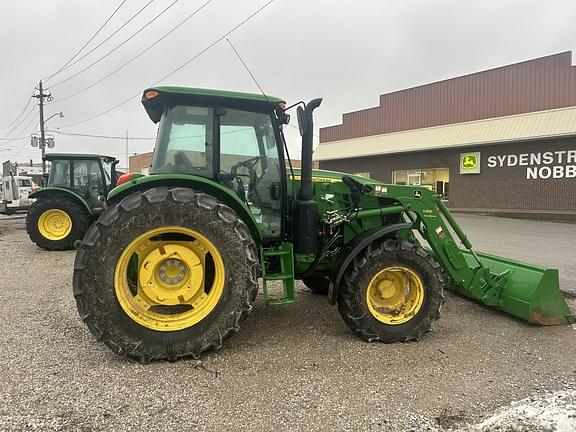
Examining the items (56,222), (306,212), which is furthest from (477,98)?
(306,212)

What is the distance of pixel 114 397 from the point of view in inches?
115

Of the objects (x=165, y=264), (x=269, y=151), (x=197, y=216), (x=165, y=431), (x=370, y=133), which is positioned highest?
(x=370, y=133)

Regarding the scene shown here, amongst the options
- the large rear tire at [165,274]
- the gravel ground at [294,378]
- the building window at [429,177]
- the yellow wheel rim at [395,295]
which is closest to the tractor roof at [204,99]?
the large rear tire at [165,274]

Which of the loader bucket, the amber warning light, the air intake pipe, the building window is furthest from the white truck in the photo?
the loader bucket

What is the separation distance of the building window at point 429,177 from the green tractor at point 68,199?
643 inches

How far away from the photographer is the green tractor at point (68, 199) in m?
10.2

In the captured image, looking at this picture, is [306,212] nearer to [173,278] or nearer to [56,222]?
[173,278]

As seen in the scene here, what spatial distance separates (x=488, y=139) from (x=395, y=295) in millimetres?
17749

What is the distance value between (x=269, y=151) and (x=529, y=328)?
126 inches

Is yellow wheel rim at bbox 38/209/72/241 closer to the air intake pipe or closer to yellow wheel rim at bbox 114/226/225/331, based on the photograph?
yellow wheel rim at bbox 114/226/225/331

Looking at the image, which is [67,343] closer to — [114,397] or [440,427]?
[114,397]

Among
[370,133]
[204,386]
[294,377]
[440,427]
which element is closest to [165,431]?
[204,386]

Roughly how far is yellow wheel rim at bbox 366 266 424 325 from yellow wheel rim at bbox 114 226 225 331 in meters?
1.50

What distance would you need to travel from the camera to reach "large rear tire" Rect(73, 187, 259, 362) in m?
3.30
